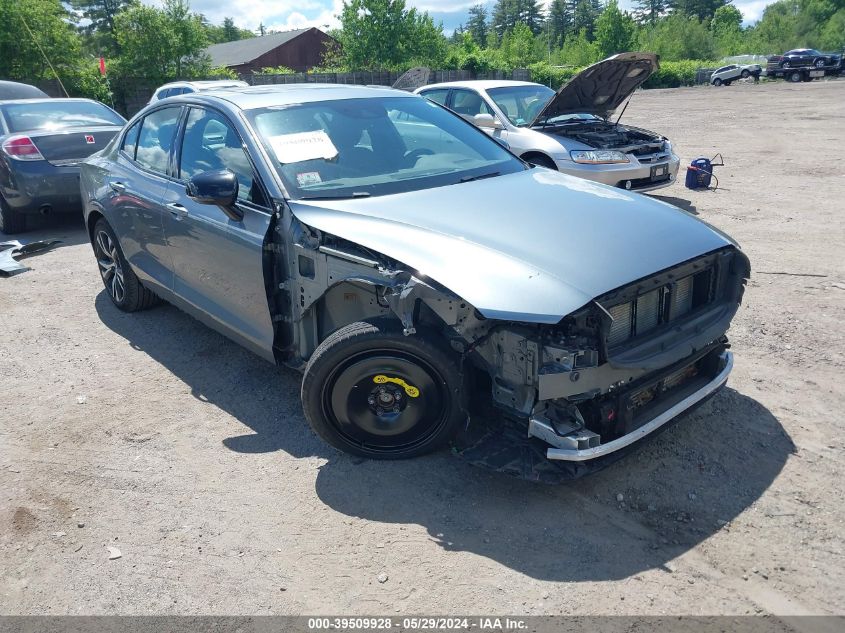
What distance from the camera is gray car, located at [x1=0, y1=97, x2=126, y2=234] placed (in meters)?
8.21

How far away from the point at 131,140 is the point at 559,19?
13073 cm

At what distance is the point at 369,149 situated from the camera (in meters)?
4.20

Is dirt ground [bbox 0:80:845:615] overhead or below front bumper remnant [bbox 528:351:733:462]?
below

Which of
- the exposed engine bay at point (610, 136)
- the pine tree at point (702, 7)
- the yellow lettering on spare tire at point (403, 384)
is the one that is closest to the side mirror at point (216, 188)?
the yellow lettering on spare tire at point (403, 384)

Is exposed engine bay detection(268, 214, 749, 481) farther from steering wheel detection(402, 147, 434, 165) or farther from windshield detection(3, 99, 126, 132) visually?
windshield detection(3, 99, 126, 132)

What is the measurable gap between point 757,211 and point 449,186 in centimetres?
625

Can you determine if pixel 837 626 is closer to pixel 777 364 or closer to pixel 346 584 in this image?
pixel 346 584

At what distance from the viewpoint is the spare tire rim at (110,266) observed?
225 inches

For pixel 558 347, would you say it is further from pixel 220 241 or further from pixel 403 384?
pixel 220 241

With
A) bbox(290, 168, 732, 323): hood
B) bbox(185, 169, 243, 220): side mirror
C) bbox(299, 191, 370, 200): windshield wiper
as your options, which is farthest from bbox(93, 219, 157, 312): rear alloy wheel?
bbox(290, 168, 732, 323): hood

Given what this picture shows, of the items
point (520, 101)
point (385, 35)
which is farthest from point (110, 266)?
point (385, 35)

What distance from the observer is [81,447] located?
3920 millimetres

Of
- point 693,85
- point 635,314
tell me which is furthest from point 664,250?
point 693,85

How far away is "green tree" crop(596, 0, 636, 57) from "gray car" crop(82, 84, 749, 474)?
195 ft
